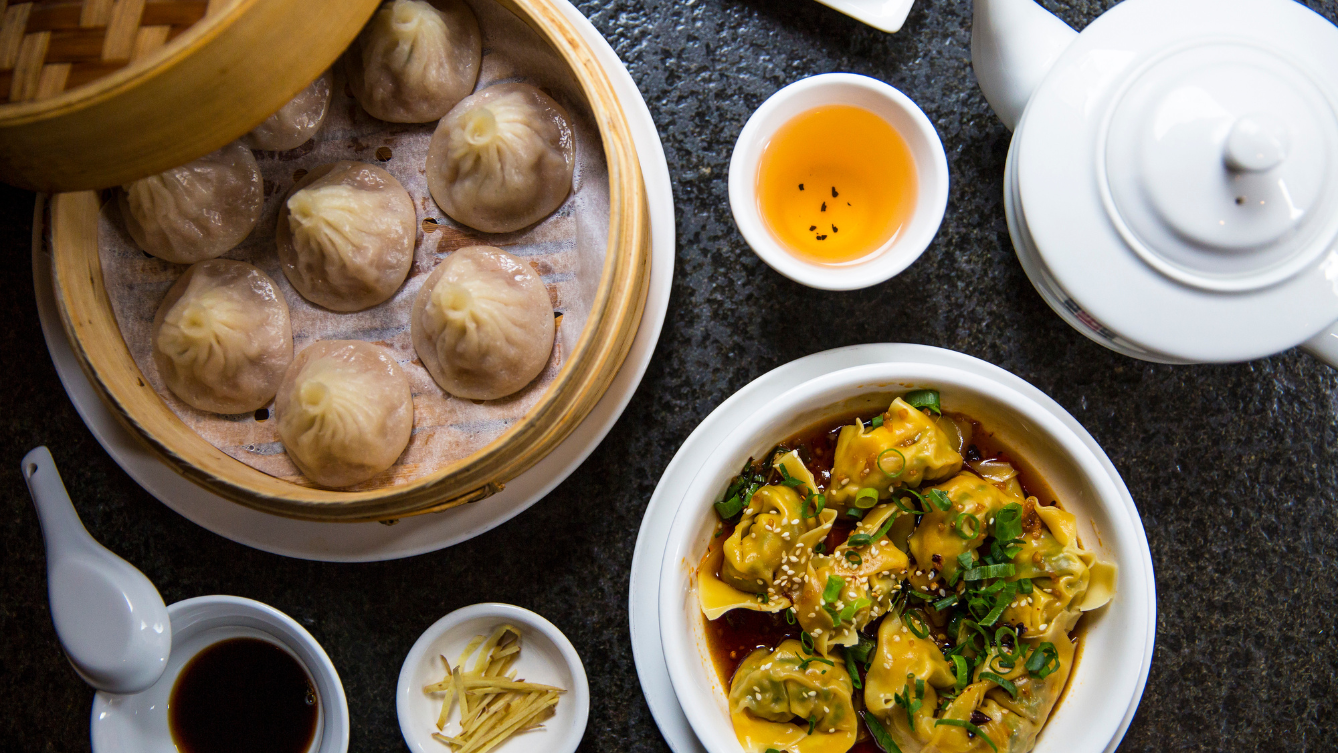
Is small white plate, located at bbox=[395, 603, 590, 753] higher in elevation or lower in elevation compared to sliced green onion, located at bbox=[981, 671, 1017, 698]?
lower

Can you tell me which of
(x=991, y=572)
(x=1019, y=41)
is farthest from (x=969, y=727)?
(x=1019, y=41)

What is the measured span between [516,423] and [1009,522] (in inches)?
38.1

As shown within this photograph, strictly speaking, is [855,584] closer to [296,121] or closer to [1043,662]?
[1043,662]

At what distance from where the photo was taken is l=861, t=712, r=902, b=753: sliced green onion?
152 centimetres

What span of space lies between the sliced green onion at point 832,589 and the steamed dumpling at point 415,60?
123 cm

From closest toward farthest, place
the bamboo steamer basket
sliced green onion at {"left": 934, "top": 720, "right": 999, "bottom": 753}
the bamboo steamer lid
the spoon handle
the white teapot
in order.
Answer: the bamboo steamer lid < the white teapot < the bamboo steamer basket < sliced green onion at {"left": 934, "top": 720, "right": 999, "bottom": 753} < the spoon handle

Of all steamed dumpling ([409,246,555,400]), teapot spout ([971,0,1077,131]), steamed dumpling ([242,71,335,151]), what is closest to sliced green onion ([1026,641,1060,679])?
teapot spout ([971,0,1077,131])

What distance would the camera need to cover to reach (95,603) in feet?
5.20

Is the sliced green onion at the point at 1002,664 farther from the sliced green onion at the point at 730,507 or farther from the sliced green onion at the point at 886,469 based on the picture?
the sliced green onion at the point at 730,507

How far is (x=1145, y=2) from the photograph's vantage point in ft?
4.14

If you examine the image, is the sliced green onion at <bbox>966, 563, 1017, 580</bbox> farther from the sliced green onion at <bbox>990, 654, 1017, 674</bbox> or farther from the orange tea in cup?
the orange tea in cup

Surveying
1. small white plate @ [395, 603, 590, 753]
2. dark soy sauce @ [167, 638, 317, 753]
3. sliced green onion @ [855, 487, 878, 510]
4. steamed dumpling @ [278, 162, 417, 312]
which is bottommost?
dark soy sauce @ [167, 638, 317, 753]

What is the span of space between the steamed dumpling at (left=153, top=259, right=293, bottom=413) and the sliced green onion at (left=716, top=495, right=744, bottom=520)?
0.94 m

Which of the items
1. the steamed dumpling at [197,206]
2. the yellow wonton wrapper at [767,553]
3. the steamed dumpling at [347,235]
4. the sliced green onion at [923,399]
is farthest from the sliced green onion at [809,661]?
the steamed dumpling at [197,206]
